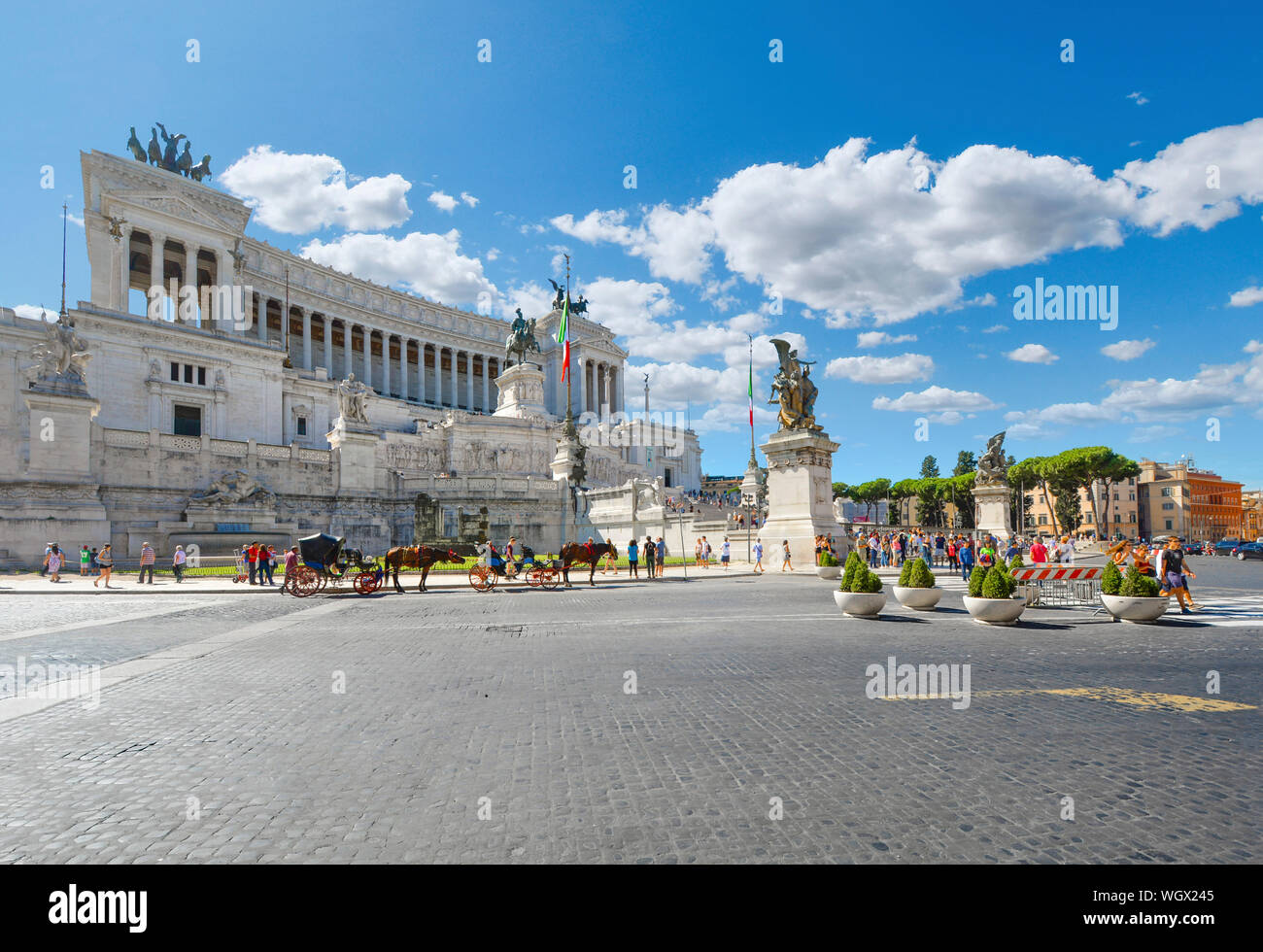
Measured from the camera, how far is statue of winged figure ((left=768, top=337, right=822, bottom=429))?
25.9 metres

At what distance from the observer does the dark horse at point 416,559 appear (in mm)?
21953

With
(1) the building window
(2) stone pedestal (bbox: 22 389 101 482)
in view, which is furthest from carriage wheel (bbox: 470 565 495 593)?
(1) the building window

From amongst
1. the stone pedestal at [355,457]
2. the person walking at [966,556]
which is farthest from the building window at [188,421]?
the person walking at [966,556]

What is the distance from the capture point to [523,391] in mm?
70500

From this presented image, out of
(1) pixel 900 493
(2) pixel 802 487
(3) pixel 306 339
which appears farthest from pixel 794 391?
(1) pixel 900 493

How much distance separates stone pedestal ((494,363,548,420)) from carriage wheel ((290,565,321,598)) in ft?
157

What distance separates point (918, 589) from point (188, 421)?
57994mm

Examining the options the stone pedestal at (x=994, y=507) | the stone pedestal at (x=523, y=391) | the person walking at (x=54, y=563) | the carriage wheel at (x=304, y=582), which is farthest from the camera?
the stone pedestal at (x=523, y=391)

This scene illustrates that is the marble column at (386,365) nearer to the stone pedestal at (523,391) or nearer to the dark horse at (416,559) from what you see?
the stone pedestal at (523,391)

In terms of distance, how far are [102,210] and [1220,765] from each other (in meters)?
76.5

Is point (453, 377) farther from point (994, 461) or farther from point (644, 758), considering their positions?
point (644, 758)

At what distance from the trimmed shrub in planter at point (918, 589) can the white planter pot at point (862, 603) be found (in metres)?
0.88

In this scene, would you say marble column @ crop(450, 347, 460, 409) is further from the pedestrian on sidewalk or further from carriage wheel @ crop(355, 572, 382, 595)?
carriage wheel @ crop(355, 572, 382, 595)
